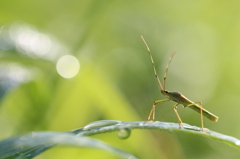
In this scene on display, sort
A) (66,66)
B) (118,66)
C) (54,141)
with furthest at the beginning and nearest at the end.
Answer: (118,66) → (66,66) → (54,141)

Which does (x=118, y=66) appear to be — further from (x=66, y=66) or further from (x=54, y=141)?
(x=54, y=141)

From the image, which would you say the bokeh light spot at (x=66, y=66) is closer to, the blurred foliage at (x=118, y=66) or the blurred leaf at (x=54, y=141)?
the blurred foliage at (x=118, y=66)

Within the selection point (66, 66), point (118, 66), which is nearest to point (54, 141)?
point (66, 66)

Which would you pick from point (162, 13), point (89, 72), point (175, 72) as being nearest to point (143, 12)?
point (162, 13)

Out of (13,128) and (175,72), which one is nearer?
(13,128)

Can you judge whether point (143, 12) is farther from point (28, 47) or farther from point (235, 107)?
point (28, 47)

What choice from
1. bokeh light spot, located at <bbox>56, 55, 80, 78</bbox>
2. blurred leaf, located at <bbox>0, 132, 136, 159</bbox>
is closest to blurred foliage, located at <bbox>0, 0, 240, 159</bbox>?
bokeh light spot, located at <bbox>56, 55, 80, 78</bbox>
